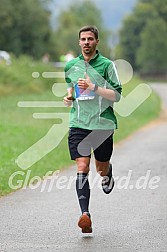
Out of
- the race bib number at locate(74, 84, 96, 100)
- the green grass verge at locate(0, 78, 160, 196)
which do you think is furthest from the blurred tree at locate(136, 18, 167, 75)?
the race bib number at locate(74, 84, 96, 100)

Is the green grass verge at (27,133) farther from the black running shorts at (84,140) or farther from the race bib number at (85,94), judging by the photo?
the race bib number at (85,94)

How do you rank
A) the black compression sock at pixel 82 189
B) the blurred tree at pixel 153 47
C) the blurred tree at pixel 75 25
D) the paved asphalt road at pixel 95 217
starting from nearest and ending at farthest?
the paved asphalt road at pixel 95 217 → the black compression sock at pixel 82 189 → the blurred tree at pixel 75 25 → the blurred tree at pixel 153 47

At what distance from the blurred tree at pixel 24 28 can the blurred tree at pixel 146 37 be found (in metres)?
40.5

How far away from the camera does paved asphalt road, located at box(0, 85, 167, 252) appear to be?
7609 millimetres

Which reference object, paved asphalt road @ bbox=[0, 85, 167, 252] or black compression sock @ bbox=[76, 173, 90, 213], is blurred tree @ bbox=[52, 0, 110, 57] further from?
black compression sock @ bbox=[76, 173, 90, 213]

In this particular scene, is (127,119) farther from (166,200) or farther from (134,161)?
(166,200)

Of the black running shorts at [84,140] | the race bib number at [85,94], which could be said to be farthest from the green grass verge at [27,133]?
the race bib number at [85,94]

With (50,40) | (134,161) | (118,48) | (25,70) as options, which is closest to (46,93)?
(25,70)

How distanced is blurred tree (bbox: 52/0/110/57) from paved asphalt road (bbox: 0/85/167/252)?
65.6 meters

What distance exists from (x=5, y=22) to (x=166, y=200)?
4601 cm

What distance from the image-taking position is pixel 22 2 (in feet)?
198

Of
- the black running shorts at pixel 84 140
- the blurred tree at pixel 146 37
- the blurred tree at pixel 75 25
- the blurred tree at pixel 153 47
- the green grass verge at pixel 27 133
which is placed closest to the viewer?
the black running shorts at pixel 84 140

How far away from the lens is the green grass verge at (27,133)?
1347 cm

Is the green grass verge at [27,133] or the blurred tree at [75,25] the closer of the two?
the green grass verge at [27,133]
